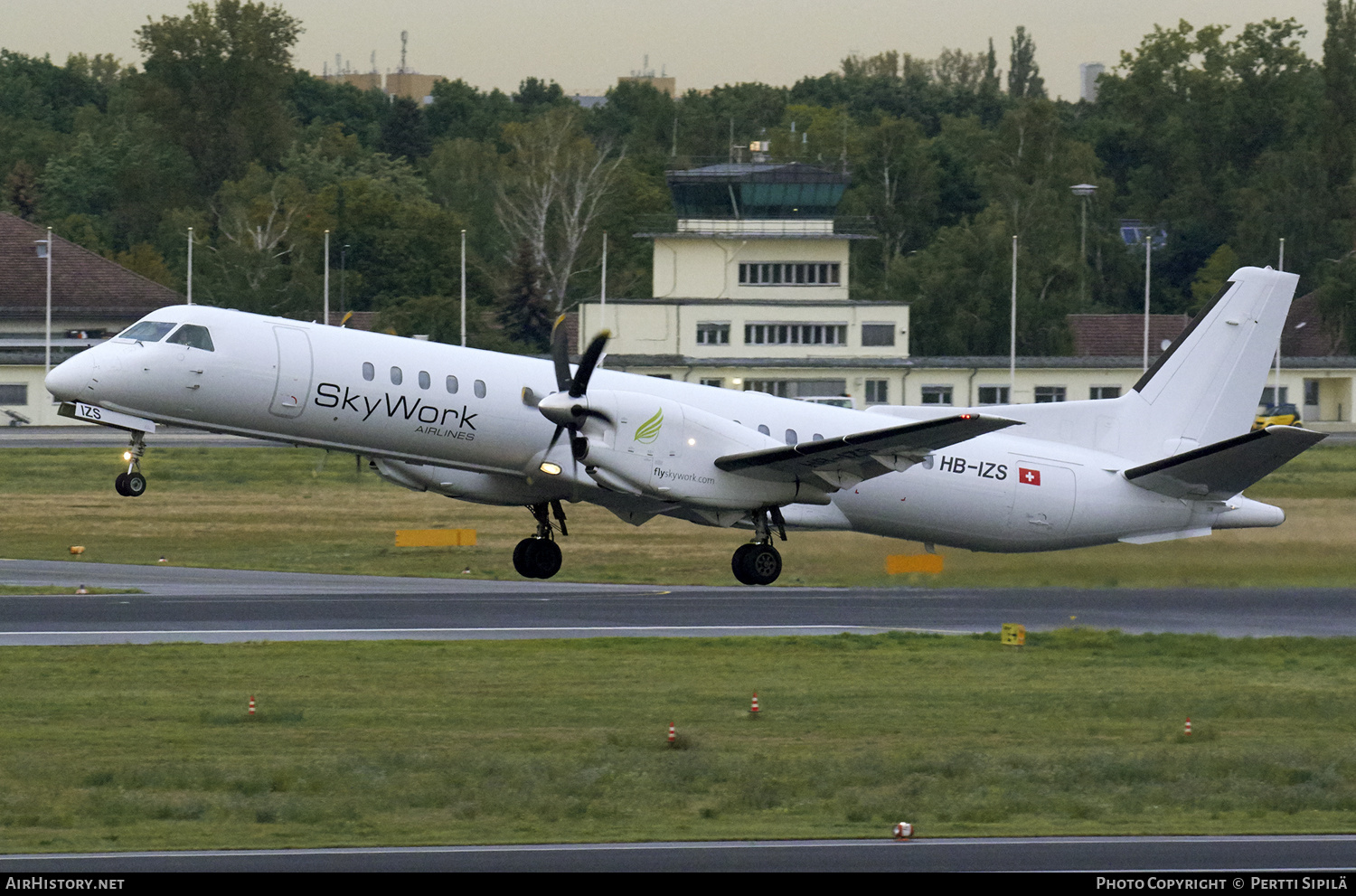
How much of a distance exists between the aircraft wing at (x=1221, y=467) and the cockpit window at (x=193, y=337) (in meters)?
16.0

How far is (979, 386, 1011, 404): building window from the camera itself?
80.8 m

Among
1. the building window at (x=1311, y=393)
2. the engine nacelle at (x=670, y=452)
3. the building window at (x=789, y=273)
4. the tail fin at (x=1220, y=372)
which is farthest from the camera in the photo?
the building window at (x=1311, y=393)

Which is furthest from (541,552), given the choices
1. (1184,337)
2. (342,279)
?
(342,279)

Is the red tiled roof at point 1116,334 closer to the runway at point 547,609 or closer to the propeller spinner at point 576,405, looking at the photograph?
the runway at point 547,609

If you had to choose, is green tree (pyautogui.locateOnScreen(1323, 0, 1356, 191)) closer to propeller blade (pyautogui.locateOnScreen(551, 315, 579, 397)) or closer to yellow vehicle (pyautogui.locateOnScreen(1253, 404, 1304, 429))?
yellow vehicle (pyautogui.locateOnScreen(1253, 404, 1304, 429))

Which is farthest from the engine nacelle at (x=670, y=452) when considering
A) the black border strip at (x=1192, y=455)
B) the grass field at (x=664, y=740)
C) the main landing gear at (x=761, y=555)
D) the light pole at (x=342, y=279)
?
the light pole at (x=342, y=279)

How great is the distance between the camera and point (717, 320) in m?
76.6

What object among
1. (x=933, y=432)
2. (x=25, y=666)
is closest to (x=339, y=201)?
(x=25, y=666)

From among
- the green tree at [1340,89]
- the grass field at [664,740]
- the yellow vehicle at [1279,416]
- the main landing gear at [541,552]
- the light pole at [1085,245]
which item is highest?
the green tree at [1340,89]

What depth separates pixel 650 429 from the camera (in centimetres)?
2689

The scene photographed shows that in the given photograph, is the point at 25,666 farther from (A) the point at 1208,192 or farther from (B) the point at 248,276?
(A) the point at 1208,192

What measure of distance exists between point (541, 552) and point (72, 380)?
818 cm

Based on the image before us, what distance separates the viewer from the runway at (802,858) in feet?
63.0

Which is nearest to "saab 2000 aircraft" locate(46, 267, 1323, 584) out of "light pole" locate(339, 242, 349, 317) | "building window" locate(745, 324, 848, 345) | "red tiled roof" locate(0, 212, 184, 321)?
"building window" locate(745, 324, 848, 345)
